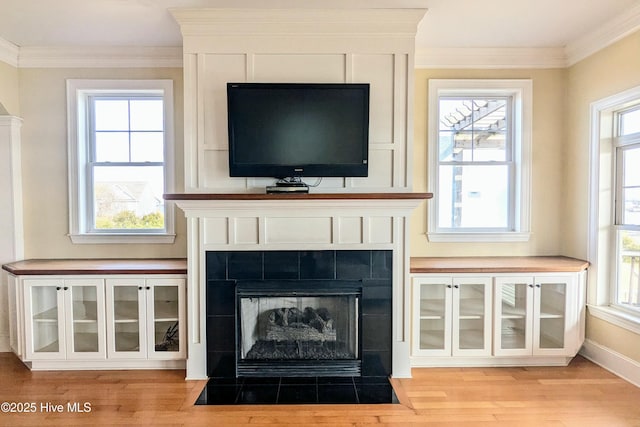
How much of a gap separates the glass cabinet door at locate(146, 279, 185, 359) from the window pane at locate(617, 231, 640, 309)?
3.54 m

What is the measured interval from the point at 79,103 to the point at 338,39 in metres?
2.43

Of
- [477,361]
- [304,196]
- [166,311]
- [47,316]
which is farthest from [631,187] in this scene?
[47,316]

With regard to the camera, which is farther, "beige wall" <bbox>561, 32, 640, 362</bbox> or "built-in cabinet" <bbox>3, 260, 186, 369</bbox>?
"built-in cabinet" <bbox>3, 260, 186, 369</bbox>

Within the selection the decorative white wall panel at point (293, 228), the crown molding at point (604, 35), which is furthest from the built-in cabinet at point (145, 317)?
the crown molding at point (604, 35)

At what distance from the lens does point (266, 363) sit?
2881 mm

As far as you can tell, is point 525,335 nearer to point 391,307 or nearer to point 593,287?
point 593,287

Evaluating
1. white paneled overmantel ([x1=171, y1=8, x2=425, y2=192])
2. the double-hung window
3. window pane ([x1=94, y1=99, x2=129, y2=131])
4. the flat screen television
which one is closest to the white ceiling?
white paneled overmantel ([x1=171, y1=8, x2=425, y2=192])

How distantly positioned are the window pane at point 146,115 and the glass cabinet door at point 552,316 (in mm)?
3624

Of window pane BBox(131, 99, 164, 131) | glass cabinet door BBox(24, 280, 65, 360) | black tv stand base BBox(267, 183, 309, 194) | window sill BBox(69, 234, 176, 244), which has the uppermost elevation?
window pane BBox(131, 99, 164, 131)

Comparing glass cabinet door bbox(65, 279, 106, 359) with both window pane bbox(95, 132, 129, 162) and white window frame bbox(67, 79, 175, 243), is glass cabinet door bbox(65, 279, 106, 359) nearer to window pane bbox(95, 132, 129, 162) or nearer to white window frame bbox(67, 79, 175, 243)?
white window frame bbox(67, 79, 175, 243)

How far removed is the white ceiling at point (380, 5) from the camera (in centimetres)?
262

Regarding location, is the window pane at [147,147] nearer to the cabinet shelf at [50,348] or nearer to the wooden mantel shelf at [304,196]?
the wooden mantel shelf at [304,196]

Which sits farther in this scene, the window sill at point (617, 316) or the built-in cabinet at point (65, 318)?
the built-in cabinet at point (65, 318)

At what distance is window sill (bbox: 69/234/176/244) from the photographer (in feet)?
11.2
